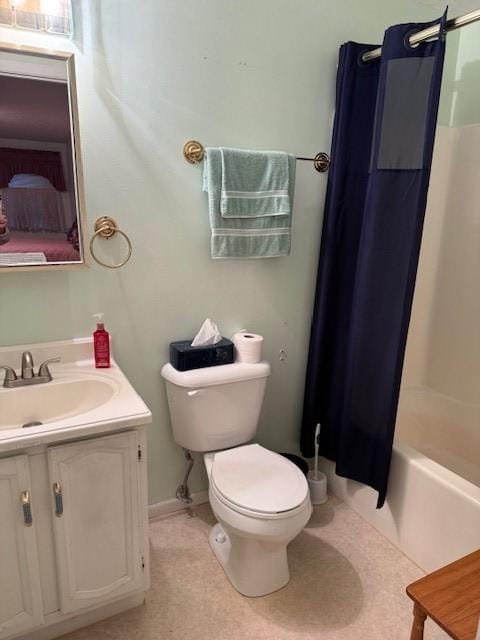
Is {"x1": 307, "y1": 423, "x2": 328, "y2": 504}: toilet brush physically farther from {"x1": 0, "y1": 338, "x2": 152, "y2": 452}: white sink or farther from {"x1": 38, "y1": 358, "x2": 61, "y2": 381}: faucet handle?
{"x1": 38, "y1": 358, "x2": 61, "y2": 381}: faucet handle

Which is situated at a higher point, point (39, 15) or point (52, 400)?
point (39, 15)

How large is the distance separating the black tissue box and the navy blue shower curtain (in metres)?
0.50

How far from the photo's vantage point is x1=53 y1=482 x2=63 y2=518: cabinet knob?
1312 millimetres

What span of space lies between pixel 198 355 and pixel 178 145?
2.75 ft

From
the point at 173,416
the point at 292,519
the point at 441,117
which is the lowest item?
the point at 292,519

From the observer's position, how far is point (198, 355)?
73.1 inches

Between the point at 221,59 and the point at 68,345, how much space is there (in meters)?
1.25

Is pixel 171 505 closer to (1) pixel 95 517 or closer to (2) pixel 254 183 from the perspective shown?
(1) pixel 95 517

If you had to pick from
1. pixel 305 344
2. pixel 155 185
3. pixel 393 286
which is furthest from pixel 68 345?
pixel 393 286

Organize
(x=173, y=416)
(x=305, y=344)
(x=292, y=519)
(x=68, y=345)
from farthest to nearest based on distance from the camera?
(x=305, y=344) < (x=173, y=416) < (x=68, y=345) < (x=292, y=519)

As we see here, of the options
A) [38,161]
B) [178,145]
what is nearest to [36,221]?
[38,161]

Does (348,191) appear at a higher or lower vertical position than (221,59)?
lower

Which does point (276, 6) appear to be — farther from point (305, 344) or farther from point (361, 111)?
point (305, 344)

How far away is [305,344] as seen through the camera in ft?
7.43
